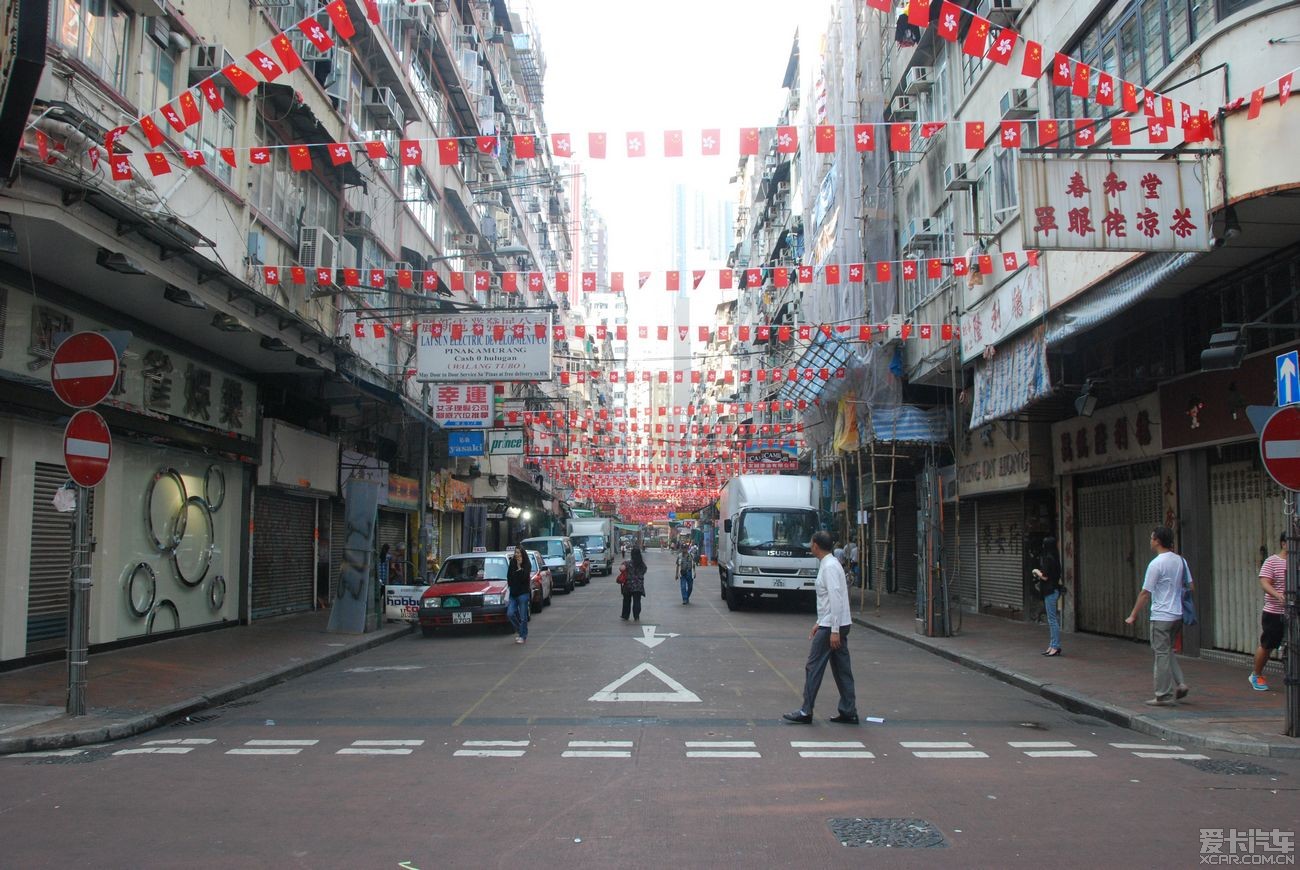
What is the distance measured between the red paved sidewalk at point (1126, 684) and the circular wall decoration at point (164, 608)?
12.7m

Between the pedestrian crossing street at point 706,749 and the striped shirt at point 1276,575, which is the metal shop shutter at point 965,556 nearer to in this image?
the striped shirt at point 1276,575

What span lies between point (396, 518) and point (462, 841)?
27.3m

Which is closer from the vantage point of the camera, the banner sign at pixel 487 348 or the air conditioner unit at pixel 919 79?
the banner sign at pixel 487 348

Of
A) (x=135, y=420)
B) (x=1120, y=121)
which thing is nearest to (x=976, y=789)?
(x=1120, y=121)

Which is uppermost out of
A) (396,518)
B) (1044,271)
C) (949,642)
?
(1044,271)

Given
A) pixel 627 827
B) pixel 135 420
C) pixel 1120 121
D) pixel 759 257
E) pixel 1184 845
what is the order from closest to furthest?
pixel 1184 845
pixel 627 827
pixel 1120 121
pixel 135 420
pixel 759 257

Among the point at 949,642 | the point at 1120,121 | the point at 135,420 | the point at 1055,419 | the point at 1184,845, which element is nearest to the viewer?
the point at 1184,845

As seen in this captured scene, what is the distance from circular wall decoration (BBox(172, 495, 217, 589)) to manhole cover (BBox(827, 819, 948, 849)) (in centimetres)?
1431

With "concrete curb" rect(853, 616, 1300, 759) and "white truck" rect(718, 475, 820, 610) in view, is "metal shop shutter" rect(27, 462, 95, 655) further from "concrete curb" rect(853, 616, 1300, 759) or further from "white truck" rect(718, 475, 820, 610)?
"white truck" rect(718, 475, 820, 610)

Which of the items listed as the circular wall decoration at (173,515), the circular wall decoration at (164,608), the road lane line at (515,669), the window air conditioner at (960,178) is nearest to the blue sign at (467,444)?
the road lane line at (515,669)

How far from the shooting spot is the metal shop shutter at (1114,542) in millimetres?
16531

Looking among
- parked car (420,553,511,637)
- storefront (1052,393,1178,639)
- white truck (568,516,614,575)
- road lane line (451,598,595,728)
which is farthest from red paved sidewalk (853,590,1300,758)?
white truck (568,516,614,575)

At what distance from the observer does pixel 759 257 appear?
202 feet

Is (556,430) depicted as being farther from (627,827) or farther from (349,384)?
(627,827)
